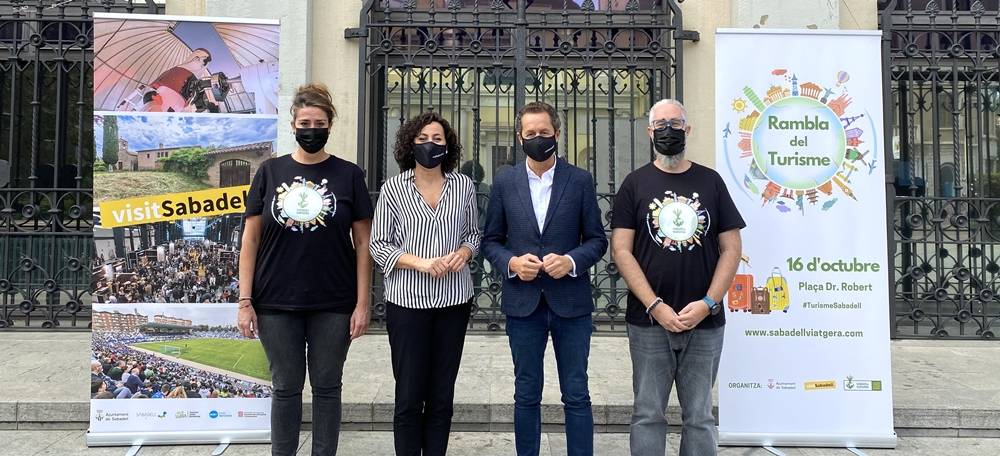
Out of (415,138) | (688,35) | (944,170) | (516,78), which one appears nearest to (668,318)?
(415,138)

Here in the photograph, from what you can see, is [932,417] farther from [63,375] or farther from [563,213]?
[63,375]

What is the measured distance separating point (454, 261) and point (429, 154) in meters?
0.56

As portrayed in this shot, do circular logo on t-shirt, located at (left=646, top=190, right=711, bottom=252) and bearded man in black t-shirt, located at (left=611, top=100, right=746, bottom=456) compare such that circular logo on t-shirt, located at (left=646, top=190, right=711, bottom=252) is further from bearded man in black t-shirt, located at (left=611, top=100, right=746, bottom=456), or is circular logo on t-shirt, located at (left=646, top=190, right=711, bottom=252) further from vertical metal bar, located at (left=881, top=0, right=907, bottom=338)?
vertical metal bar, located at (left=881, top=0, right=907, bottom=338)

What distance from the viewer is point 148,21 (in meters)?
3.80

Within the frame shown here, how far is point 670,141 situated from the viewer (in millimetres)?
3070

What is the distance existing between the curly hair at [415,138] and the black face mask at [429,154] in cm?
7

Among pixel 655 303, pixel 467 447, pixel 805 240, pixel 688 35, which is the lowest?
pixel 467 447

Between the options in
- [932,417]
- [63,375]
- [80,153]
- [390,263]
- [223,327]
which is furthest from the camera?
[80,153]

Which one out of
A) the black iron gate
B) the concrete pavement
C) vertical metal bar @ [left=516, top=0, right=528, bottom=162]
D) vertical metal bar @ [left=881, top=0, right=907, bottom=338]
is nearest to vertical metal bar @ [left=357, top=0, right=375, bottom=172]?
the black iron gate

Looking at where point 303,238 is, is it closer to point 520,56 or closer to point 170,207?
point 170,207

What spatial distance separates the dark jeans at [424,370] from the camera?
2973mm

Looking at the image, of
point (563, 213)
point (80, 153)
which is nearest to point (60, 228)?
point (80, 153)

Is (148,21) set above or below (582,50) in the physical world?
below

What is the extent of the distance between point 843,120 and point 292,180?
3317 millimetres
